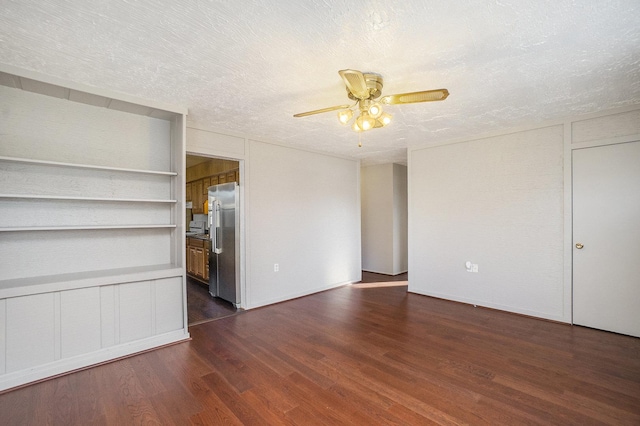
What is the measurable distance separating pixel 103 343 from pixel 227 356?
1.09 meters

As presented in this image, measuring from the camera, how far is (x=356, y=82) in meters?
2.01

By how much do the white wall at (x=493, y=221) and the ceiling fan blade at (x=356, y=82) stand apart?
2.62 metres

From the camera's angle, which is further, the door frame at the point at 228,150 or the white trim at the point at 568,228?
the door frame at the point at 228,150

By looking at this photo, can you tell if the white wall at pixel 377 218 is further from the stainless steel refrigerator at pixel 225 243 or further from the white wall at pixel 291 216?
the stainless steel refrigerator at pixel 225 243

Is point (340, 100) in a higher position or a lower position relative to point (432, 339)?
higher

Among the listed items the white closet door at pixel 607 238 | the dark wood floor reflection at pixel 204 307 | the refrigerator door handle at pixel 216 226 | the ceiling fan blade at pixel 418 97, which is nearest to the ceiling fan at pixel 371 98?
the ceiling fan blade at pixel 418 97

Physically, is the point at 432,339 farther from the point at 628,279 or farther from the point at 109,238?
the point at 109,238

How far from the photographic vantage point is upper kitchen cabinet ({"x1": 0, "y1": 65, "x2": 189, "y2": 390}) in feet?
7.73

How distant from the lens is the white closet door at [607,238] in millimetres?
3074

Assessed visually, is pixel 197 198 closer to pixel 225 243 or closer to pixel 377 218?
pixel 225 243

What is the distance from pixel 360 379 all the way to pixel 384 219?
424cm

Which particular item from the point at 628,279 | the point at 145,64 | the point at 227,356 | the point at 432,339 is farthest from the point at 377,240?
the point at 145,64

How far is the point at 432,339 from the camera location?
3.05 metres

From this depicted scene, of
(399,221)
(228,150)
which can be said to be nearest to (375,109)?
(228,150)
